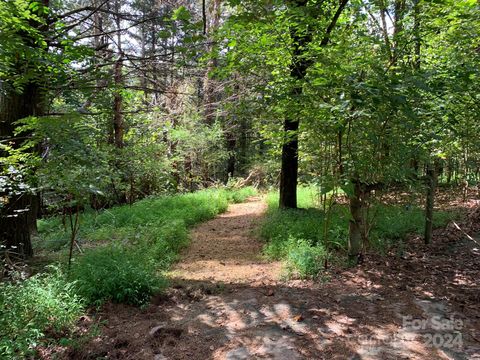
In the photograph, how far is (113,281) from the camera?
420 centimetres

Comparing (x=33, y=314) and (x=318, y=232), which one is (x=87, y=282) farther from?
(x=318, y=232)

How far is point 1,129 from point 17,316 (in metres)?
3.14

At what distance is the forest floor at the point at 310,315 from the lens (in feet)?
10.1

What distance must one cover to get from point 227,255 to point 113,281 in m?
2.93

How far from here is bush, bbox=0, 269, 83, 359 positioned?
9.23 feet

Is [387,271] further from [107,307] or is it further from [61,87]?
[61,87]

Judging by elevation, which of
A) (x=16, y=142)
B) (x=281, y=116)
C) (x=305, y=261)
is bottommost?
(x=305, y=261)

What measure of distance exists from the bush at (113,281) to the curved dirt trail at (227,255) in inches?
42.9

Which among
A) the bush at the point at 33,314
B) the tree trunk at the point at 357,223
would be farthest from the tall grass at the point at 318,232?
the bush at the point at 33,314

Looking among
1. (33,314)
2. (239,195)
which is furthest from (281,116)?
(239,195)

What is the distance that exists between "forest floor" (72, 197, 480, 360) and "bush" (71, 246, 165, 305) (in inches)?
6.0

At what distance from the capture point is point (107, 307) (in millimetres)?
3979

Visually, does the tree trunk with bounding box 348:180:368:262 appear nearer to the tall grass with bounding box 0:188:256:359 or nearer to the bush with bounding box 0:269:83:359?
the tall grass with bounding box 0:188:256:359

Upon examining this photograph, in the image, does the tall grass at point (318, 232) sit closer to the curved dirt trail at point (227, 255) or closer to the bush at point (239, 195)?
the curved dirt trail at point (227, 255)
